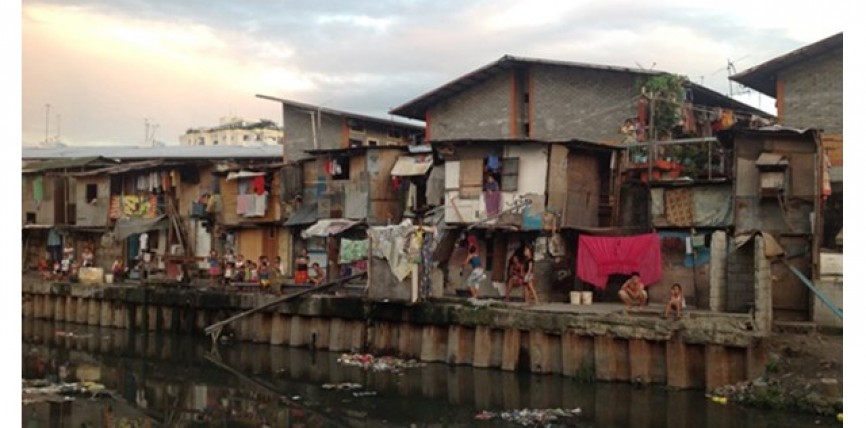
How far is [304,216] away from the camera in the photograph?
29.7 meters

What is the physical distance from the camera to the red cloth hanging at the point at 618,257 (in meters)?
20.3

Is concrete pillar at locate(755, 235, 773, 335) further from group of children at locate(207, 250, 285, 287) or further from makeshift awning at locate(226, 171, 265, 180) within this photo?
makeshift awning at locate(226, 171, 265, 180)

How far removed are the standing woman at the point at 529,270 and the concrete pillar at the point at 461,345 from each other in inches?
73.4

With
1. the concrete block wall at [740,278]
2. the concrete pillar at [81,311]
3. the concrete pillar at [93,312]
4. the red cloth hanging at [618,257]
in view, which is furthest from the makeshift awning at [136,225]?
the concrete block wall at [740,278]

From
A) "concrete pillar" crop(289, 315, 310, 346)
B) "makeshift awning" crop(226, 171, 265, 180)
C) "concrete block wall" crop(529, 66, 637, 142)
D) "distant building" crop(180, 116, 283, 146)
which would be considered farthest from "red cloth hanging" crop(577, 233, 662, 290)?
"distant building" crop(180, 116, 283, 146)

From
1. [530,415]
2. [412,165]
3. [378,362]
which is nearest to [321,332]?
[378,362]

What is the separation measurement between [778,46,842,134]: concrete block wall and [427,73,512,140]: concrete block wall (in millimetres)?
8520

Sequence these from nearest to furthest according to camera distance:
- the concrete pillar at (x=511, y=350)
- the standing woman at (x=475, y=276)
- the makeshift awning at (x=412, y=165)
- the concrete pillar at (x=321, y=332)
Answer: the concrete pillar at (x=511, y=350)
the standing woman at (x=475, y=276)
the concrete pillar at (x=321, y=332)
the makeshift awning at (x=412, y=165)

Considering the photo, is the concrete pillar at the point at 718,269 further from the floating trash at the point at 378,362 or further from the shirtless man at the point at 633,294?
the floating trash at the point at 378,362

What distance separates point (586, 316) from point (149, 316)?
15543mm

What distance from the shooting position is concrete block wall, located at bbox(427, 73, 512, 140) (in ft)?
89.6

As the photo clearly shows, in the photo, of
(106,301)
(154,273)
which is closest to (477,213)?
(106,301)

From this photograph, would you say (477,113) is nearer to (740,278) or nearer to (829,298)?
(740,278)

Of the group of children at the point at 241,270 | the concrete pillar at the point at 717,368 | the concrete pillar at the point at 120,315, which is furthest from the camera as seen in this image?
the concrete pillar at the point at 120,315
